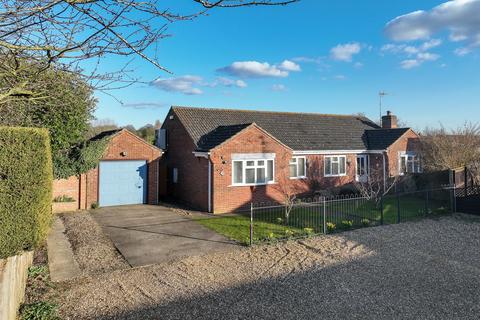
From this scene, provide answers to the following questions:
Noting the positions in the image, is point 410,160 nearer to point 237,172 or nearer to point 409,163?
point 409,163

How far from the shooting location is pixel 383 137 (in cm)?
2283

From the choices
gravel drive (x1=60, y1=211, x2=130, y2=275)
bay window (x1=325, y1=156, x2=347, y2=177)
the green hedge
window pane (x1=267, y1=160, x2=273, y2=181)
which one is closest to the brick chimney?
bay window (x1=325, y1=156, x2=347, y2=177)

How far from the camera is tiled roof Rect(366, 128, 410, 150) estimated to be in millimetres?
21922

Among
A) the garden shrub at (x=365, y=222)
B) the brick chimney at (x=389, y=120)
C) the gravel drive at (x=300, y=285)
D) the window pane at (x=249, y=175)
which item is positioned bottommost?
the gravel drive at (x=300, y=285)

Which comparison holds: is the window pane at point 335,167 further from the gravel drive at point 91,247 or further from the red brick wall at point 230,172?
the gravel drive at point 91,247

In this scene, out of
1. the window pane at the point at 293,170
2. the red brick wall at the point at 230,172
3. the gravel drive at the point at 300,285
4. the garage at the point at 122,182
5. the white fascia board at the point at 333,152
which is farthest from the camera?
the white fascia board at the point at 333,152

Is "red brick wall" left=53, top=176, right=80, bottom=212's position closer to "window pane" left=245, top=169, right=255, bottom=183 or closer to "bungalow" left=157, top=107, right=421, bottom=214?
"bungalow" left=157, top=107, right=421, bottom=214

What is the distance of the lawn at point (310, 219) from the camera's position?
11.5 metres

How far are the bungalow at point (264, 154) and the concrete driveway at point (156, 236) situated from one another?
2.84m

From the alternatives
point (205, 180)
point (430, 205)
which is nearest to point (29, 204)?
point (205, 180)

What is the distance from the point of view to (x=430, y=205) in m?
15.7

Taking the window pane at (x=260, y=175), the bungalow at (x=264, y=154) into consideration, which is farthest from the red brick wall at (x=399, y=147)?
the window pane at (x=260, y=175)

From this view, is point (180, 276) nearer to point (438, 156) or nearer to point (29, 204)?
point (29, 204)

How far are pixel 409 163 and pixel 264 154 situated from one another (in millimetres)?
12023
